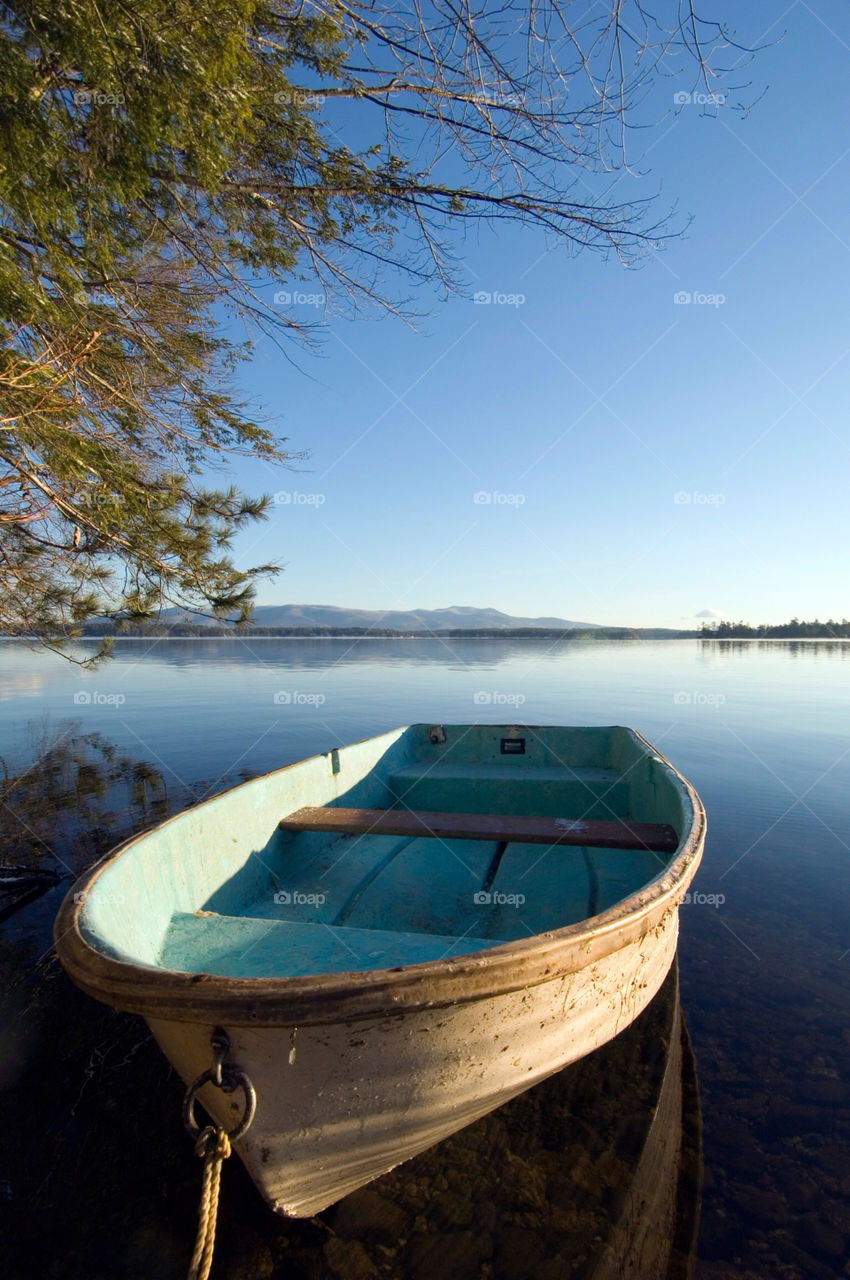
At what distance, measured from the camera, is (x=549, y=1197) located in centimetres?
255

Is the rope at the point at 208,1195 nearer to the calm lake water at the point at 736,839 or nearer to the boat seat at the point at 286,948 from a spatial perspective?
the boat seat at the point at 286,948

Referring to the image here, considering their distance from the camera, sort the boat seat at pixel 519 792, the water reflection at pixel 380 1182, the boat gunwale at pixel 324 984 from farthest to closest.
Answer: the boat seat at pixel 519 792 < the water reflection at pixel 380 1182 < the boat gunwale at pixel 324 984

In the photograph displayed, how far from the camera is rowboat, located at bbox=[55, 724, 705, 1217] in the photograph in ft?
5.90

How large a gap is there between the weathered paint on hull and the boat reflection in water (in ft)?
1.05

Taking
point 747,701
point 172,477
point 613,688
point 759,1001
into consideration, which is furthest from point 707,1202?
point 613,688

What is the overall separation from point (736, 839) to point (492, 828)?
193 inches

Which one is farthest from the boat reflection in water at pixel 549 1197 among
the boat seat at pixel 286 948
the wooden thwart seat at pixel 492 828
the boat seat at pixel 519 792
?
the boat seat at pixel 519 792

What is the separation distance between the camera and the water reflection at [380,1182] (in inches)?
90.4

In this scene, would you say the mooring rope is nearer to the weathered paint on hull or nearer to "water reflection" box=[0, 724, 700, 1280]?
the weathered paint on hull

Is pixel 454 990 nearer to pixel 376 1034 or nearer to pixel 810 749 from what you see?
pixel 376 1034

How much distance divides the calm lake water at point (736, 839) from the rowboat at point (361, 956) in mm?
900

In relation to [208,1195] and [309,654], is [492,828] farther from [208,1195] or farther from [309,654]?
[309,654]

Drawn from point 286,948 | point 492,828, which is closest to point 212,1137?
point 286,948

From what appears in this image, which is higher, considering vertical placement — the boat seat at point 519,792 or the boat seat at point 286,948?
the boat seat at point 286,948
